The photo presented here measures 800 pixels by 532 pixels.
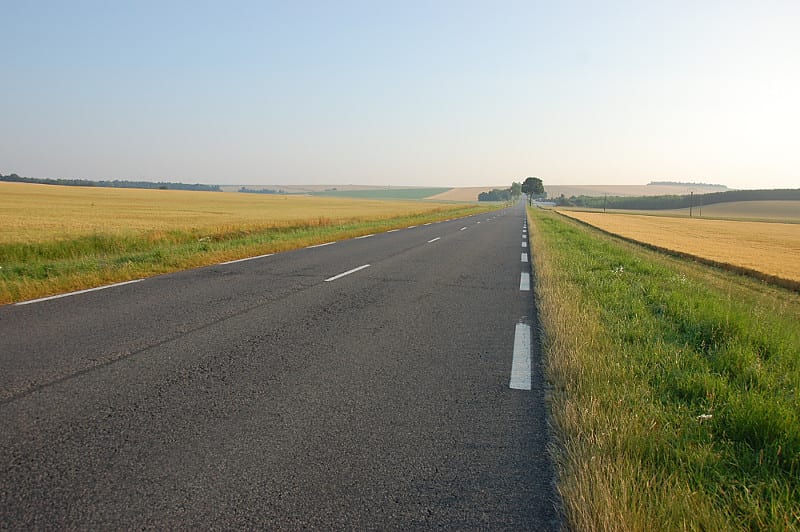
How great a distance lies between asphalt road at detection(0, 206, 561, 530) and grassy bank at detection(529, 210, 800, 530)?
9.4 inches

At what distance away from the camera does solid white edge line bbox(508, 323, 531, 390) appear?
12.1 feet

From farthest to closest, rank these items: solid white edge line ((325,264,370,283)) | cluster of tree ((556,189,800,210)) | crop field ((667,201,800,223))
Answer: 1. cluster of tree ((556,189,800,210))
2. crop field ((667,201,800,223))
3. solid white edge line ((325,264,370,283))

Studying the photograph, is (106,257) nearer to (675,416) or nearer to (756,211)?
(675,416)

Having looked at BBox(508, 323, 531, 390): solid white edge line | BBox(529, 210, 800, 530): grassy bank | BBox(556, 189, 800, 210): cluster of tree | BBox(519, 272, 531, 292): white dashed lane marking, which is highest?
BBox(556, 189, 800, 210): cluster of tree

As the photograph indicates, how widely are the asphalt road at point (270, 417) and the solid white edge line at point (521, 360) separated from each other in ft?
0.08

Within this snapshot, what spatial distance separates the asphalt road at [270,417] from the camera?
215 centimetres

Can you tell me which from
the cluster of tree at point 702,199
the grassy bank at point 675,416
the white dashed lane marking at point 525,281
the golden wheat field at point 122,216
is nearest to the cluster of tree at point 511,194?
the cluster of tree at point 702,199

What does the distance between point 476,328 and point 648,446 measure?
2.95 m

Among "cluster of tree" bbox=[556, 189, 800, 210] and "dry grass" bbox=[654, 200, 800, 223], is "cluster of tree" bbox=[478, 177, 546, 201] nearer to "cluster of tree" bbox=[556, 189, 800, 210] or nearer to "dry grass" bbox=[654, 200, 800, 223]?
"cluster of tree" bbox=[556, 189, 800, 210]

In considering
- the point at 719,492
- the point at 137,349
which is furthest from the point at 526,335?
the point at 137,349

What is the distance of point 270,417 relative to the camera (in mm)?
3057

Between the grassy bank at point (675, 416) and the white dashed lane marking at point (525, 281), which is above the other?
the grassy bank at point (675, 416)

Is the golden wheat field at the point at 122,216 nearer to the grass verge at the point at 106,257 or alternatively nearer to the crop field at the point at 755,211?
the grass verge at the point at 106,257

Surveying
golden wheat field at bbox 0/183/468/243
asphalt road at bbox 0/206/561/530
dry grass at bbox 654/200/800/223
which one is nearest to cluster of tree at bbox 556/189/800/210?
dry grass at bbox 654/200/800/223
